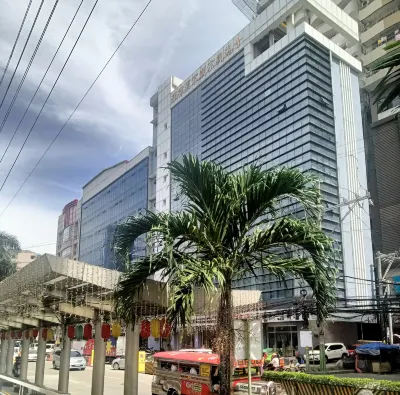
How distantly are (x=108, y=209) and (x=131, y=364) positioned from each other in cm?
7045

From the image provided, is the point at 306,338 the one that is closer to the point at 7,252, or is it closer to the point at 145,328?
the point at 145,328

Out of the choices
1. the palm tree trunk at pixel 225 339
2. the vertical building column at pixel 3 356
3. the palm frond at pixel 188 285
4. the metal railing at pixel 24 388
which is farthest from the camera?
the vertical building column at pixel 3 356

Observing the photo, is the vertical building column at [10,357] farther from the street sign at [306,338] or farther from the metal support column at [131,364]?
the street sign at [306,338]

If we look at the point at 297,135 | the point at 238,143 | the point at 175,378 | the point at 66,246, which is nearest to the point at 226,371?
the point at 175,378

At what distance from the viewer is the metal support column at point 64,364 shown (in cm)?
1574

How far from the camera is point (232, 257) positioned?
Result: 7930 mm

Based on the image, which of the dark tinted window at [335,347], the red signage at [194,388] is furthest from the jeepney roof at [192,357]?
the dark tinted window at [335,347]

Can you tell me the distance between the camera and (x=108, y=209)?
80.9 meters

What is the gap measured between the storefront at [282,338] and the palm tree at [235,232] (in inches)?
1289

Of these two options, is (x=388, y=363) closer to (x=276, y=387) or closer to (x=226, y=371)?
(x=276, y=387)

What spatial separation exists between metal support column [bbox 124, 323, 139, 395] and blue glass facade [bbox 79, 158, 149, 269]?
54168mm

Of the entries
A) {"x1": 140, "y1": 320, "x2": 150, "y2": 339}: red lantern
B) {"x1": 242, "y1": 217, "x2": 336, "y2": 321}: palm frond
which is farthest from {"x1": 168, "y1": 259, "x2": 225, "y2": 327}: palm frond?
{"x1": 140, "y1": 320, "x2": 150, "y2": 339}: red lantern

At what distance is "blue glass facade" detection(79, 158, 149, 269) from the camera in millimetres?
71062

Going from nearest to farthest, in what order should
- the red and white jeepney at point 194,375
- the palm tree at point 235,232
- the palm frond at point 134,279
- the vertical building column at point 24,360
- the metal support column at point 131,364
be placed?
the palm tree at point 235,232 < the palm frond at point 134,279 < the red and white jeepney at point 194,375 < the metal support column at point 131,364 < the vertical building column at point 24,360
